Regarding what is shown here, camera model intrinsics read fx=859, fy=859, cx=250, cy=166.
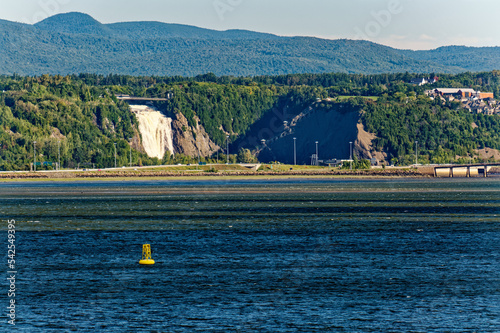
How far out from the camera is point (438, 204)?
326 ft

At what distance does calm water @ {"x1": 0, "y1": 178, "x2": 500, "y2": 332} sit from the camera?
33219 mm

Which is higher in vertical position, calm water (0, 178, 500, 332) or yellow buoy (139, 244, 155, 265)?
yellow buoy (139, 244, 155, 265)

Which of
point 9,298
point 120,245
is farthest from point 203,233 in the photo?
point 9,298

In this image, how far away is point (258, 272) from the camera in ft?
144

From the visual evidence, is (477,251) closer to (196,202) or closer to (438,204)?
(438,204)

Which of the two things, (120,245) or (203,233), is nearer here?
(120,245)

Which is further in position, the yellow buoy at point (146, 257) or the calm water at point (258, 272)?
the yellow buoy at point (146, 257)

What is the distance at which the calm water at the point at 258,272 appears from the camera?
33.2 metres

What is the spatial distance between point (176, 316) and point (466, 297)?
12.7 meters

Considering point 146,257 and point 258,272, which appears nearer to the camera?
point 258,272

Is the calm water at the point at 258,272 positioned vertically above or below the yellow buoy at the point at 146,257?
below

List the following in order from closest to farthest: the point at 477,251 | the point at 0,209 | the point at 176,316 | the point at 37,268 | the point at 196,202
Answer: the point at 176,316 < the point at 37,268 < the point at 477,251 < the point at 0,209 < the point at 196,202

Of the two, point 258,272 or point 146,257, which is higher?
point 146,257

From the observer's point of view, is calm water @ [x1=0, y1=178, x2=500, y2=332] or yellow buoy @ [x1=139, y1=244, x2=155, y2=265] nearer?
calm water @ [x1=0, y1=178, x2=500, y2=332]
